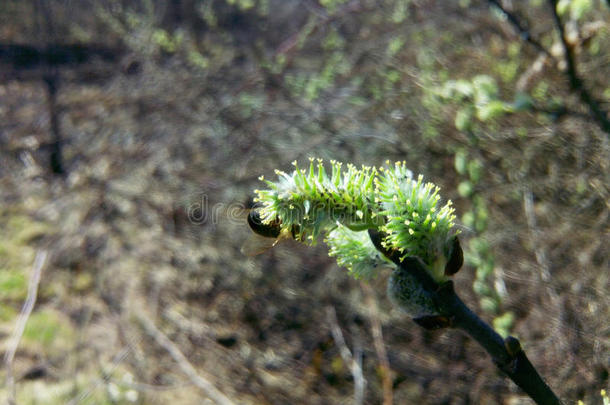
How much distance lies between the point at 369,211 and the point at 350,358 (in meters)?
2.13

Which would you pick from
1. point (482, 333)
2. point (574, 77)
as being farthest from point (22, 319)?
point (574, 77)

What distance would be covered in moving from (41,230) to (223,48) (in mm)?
2510

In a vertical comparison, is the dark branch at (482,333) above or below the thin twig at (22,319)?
above

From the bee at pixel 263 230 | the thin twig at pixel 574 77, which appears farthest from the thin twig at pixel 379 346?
the bee at pixel 263 230

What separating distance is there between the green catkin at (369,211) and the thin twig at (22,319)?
2.85m

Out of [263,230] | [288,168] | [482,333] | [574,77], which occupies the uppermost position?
[574,77]

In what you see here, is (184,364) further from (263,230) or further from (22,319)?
(263,230)

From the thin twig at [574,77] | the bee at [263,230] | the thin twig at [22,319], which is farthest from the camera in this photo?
the thin twig at [22,319]

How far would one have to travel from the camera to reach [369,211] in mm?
1108

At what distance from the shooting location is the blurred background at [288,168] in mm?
2918

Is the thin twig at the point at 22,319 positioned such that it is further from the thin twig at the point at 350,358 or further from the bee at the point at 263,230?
the bee at the point at 263,230

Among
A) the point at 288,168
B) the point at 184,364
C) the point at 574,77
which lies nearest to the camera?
the point at 574,77

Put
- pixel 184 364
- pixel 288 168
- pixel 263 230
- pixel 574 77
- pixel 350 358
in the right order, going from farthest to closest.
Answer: pixel 288 168, pixel 184 364, pixel 350 358, pixel 574 77, pixel 263 230

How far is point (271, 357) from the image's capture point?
315cm
